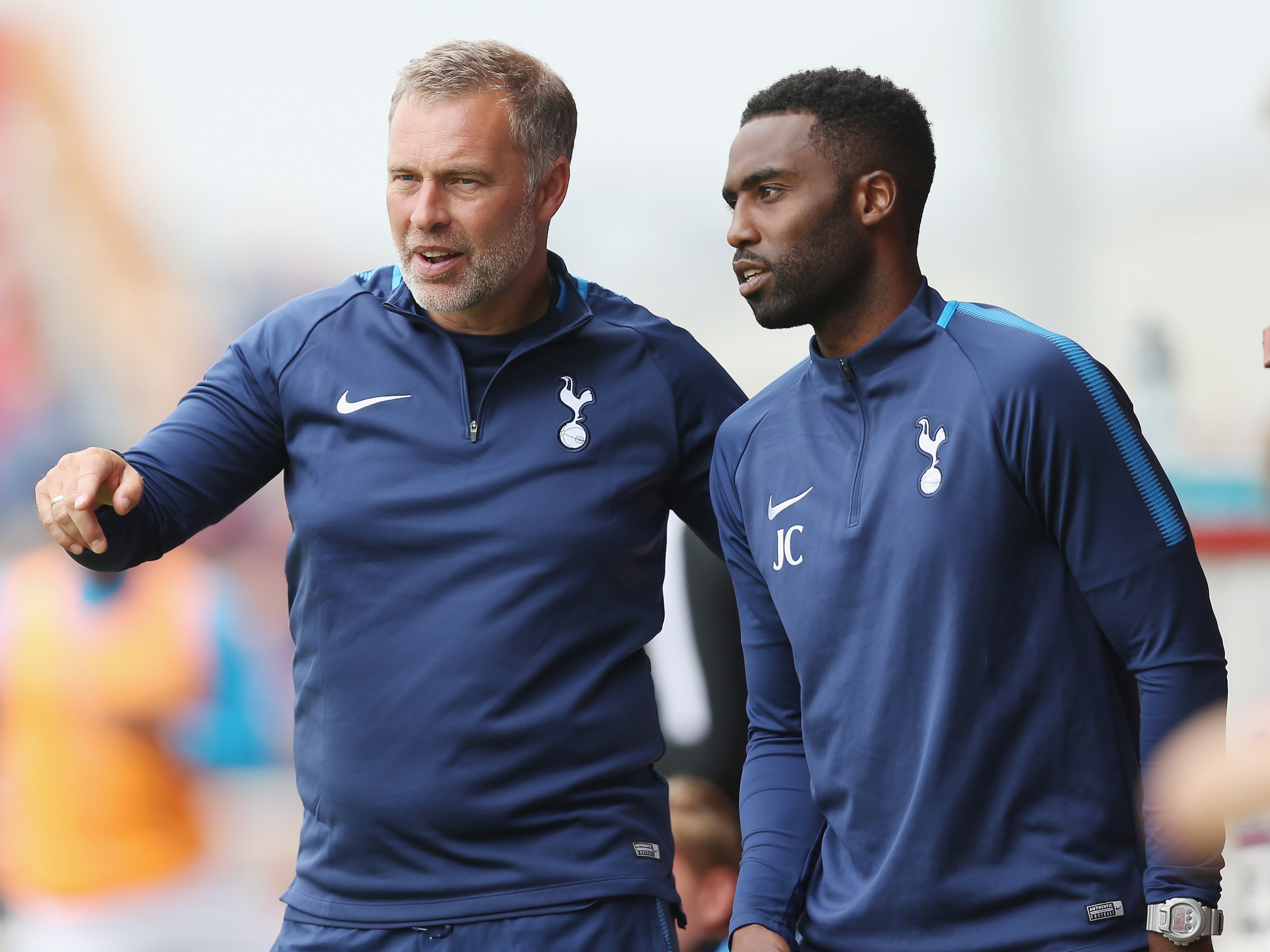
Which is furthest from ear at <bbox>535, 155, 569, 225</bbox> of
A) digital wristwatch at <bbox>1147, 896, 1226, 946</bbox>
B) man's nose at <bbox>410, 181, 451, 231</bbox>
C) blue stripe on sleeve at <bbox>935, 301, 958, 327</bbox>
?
digital wristwatch at <bbox>1147, 896, 1226, 946</bbox>

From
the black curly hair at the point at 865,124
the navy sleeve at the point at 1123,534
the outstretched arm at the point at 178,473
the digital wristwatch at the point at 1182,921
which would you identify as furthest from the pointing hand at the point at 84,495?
the digital wristwatch at the point at 1182,921

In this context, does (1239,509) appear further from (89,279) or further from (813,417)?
(89,279)

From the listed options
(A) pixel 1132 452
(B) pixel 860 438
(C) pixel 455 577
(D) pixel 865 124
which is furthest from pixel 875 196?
(C) pixel 455 577

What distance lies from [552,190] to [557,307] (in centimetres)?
16

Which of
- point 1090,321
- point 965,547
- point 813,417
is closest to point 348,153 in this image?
point 1090,321

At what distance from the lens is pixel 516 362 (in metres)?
1.77

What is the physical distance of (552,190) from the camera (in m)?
1.87

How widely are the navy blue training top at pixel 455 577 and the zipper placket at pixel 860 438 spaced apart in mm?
289

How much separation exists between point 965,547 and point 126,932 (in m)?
2.56

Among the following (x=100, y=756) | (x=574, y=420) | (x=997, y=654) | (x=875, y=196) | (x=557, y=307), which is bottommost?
(x=100, y=756)

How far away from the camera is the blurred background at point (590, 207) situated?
139 inches

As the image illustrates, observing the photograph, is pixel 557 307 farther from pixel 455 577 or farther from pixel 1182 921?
pixel 1182 921

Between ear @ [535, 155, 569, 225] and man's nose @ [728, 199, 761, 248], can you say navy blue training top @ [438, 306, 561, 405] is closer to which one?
ear @ [535, 155, 569, 225]

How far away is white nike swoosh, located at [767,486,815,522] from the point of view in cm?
155
